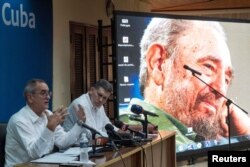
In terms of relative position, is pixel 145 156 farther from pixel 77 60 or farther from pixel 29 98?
pixel 77 60

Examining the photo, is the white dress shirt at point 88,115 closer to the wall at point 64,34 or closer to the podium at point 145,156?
the podium at point 145,156

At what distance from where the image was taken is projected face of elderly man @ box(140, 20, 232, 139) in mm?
5012

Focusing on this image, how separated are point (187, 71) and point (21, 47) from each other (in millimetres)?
2025

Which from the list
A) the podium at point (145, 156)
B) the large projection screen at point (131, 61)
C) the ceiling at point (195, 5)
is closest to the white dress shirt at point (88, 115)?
the podium at point (145, 156)

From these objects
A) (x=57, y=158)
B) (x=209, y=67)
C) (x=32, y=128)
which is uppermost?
(x=209, y=67)

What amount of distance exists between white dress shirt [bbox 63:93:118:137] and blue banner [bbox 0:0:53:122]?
0.79 m

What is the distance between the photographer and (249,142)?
19.6ft

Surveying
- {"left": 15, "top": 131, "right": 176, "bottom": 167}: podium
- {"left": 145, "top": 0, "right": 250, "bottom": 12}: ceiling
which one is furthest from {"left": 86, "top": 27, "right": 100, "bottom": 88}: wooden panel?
{"left": 145, "top": 0, "right": 250, "bottom": 12}: ceiling

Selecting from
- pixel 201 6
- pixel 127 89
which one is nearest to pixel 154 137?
pixel 127 89

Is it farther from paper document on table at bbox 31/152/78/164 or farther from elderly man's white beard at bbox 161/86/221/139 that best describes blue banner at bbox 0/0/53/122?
paper document on table at bbox 31/152/78/164

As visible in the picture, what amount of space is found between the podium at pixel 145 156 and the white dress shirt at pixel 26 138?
0.34 metres

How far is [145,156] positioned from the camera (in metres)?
3.24

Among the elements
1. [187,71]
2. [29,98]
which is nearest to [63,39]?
[187,71]

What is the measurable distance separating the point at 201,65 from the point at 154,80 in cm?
79
